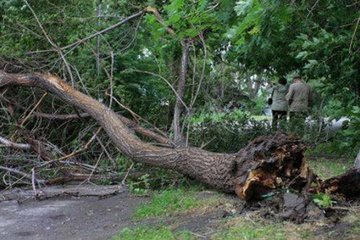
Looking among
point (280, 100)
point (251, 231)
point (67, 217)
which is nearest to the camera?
point (251, 231)

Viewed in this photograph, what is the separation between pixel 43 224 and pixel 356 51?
16.5 feet

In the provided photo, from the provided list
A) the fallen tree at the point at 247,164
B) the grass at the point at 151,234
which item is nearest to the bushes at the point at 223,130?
the fallen tree at the point at 247,164

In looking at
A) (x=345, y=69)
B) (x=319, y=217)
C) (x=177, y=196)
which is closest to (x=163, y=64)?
(x=345, y=69)

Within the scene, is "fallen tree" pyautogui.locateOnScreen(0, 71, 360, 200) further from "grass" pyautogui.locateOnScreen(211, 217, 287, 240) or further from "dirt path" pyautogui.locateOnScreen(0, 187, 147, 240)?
"dirt path" pyautogui.locateOnScreen(0, 187, 147, 240)

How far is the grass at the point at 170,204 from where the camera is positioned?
576cm

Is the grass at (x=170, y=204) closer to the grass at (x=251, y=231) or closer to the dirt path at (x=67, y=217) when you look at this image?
the dirt path at (x=67, y=217)

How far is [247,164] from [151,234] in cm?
136

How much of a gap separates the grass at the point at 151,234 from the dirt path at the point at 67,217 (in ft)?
0.75

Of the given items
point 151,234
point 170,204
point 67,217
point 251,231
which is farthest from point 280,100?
point 251,231

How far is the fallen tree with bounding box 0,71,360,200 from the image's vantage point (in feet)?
17.1

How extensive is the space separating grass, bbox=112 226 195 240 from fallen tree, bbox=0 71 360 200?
92cm

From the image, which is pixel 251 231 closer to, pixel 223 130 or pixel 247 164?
pixel 247 164

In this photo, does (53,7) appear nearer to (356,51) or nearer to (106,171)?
(106,171)

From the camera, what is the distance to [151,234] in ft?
16.0
